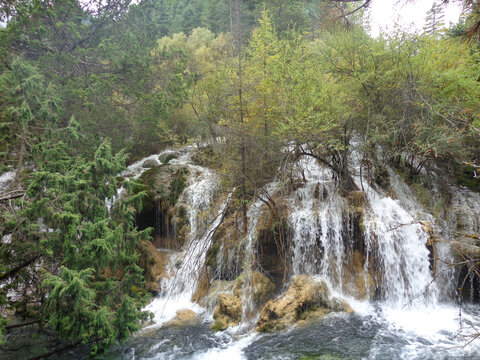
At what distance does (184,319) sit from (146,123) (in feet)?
31.4

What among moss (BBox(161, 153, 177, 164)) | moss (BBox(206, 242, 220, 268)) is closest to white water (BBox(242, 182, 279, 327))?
moss (BBox(206, 242, 220, 268))

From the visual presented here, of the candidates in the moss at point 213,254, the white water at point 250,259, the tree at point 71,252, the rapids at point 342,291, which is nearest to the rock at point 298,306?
the rapids at point 342,291

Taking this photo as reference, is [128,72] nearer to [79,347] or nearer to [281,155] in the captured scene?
[281,155]

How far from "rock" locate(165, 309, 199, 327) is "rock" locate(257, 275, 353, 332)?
6.20 feet

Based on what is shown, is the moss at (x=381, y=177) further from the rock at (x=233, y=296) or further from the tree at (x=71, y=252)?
the tree at (x=71, y=252)

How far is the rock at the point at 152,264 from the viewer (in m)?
10.5

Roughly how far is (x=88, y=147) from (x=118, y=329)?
24.6 ft

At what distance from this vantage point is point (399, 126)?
10.4m

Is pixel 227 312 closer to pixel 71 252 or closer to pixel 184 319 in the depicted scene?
pixel 184 319

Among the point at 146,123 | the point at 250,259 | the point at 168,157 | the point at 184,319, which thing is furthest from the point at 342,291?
the point at 146,123

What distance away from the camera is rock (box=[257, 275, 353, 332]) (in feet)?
26.2

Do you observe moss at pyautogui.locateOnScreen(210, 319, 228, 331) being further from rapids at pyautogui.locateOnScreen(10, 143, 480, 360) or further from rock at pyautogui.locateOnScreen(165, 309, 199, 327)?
rock at pyautogui.locateOnScreen(165, 309, 199, 327)

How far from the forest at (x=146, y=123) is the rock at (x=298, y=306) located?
267cm

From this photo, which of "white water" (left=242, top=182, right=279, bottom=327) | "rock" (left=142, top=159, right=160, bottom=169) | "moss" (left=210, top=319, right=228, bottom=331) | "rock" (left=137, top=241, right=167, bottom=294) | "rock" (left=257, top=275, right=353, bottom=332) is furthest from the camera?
"rock" (left=142, top=159, right=160, bottom=169)
